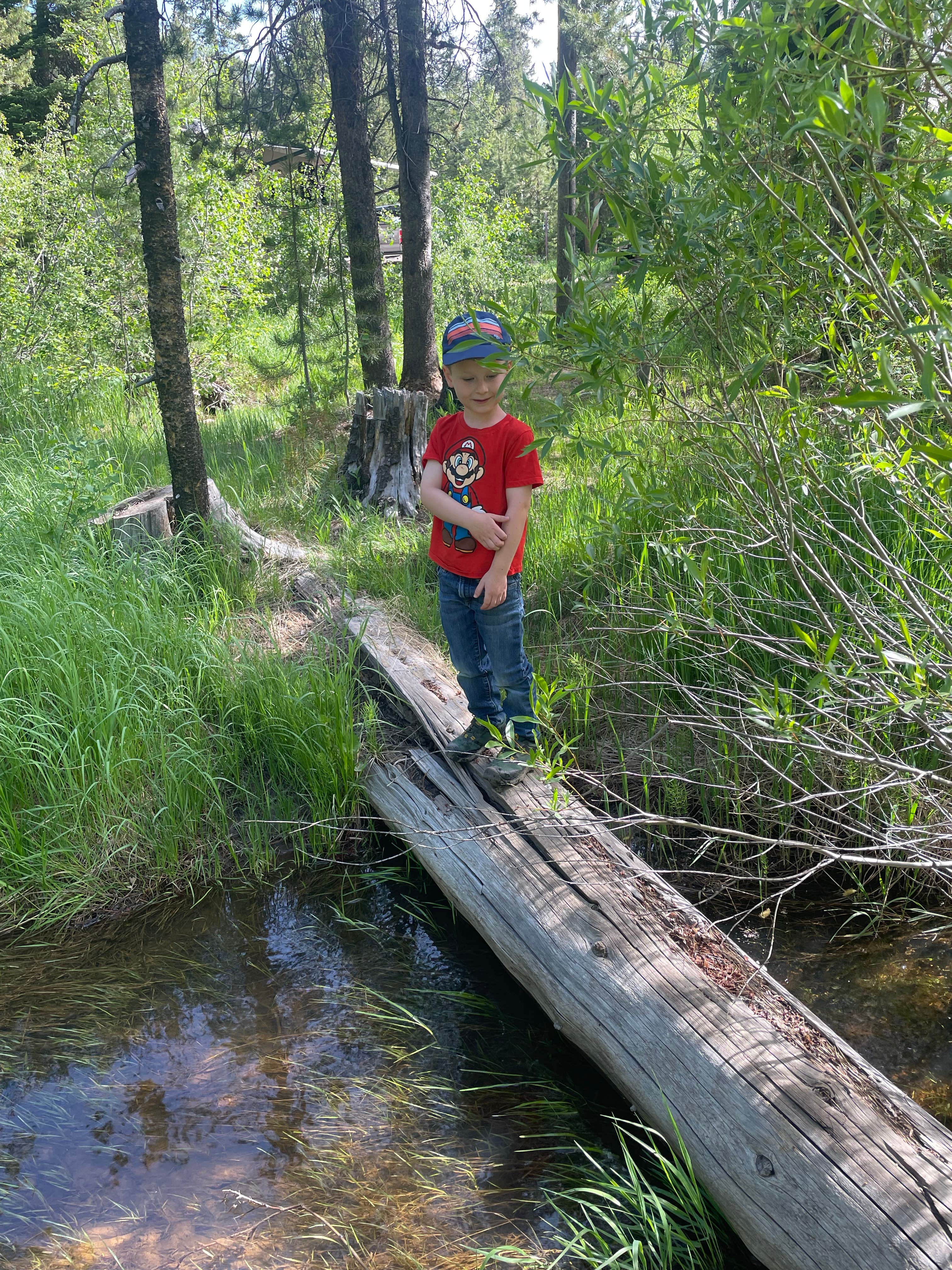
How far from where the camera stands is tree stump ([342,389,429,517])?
6.57m

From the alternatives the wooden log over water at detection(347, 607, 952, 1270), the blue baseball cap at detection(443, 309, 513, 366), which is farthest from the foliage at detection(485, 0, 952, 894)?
the wooden log over water at detection(347, 607, 952, 1270)

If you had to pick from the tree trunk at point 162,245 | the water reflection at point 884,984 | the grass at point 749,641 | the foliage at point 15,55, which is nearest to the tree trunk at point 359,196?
the tree trunk at point 162,245

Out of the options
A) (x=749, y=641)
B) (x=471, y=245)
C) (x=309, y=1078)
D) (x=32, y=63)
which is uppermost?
(x=32, y=63)

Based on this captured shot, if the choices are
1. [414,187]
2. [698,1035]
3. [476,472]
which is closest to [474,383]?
[476,472]

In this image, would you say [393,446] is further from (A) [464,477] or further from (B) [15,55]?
(B) [15,55]

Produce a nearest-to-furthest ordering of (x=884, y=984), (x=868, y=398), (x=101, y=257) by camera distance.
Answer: (x=868, y=398) → (x=884, y=984) → (x=101, y=257)

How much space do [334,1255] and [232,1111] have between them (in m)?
0.56

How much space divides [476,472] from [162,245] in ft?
10.2

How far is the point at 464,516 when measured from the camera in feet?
9.30

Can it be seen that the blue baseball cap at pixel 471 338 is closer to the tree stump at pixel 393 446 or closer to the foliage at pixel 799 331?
the foliage at pixel 799 331

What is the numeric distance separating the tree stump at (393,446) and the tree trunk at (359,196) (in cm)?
119

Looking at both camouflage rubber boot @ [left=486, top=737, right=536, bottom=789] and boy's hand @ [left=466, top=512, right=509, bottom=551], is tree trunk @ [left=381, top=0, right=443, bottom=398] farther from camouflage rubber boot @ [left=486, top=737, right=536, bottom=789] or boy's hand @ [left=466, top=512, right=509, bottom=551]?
camouflage rubber boot @ [left=486, top=737, right=536, bottom=789]

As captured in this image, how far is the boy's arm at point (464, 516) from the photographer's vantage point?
2.81 meters

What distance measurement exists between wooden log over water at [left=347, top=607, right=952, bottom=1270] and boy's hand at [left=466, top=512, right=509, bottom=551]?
83 cm
